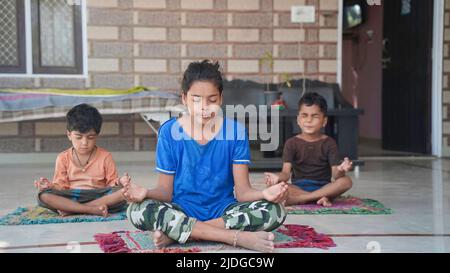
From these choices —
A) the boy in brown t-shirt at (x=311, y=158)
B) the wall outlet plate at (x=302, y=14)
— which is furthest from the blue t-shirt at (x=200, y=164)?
the wall outlet plate at (x=302, y=14)

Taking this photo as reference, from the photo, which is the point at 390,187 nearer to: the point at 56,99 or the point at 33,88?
the point at 56,99

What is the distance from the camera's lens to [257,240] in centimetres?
204

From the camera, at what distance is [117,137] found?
5.59 metres

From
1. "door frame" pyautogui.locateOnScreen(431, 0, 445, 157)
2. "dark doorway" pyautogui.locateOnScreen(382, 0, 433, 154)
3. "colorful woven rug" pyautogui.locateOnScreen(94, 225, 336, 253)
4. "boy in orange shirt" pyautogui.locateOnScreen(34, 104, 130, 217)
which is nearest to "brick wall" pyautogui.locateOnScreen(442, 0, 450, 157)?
"door frame" pyautogui.locateOnScreen(431, 0, 445, 157)

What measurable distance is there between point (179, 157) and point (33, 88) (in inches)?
143

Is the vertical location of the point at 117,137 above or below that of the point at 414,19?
below

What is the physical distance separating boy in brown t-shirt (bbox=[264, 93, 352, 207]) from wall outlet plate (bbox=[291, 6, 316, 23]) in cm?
254

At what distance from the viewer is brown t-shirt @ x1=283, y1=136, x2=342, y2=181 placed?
322 cm

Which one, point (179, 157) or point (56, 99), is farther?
point (56, 99)

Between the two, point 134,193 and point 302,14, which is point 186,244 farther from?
point 302,14

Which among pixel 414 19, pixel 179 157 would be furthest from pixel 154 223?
pixel 414 19

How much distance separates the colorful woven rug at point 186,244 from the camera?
2092 millimetres

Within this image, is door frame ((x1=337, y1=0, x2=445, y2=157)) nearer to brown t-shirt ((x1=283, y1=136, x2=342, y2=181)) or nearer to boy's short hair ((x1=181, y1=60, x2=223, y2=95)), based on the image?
brown t-shirt ((x1=283, y1=136, x2=342, y2=181))

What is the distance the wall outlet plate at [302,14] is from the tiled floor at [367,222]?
1812 millimetres
